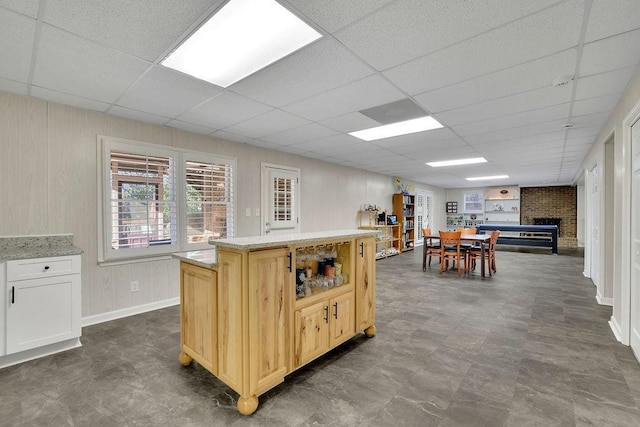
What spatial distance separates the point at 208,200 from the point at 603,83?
14.8 feet

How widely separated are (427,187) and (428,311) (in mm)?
8847

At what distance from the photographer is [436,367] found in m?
2.39

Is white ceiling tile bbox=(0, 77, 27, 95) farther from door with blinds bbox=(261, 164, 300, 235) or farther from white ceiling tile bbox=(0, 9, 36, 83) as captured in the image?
door with blinds bbox=(261, 164, 300, 235)

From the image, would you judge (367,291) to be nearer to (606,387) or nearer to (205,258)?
(205,258)

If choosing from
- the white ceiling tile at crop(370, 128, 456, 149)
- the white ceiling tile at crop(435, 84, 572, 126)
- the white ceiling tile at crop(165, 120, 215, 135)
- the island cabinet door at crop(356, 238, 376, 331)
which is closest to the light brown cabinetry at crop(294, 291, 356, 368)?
the island cabinet door at crop(356, 238, 376, 331)

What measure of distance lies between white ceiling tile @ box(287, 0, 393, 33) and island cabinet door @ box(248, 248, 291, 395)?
1.45 metres

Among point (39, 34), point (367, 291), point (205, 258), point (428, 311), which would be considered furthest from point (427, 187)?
point (39, 34)

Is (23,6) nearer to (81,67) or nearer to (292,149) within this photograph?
(81,67)

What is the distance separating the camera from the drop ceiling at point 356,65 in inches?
65.1

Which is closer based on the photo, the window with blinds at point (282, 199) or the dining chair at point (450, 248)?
the window with blinds at point (282, 199)

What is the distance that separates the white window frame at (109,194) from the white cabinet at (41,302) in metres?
0.67

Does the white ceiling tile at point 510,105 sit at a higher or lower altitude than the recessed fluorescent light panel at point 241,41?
lower

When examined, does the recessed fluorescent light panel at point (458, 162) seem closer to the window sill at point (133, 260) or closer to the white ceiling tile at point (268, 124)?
the white ceiling tile at point (268, 124)

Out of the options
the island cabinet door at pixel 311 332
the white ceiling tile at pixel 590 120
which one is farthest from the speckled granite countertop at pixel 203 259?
the white ceiling tile at pixel 590 120
